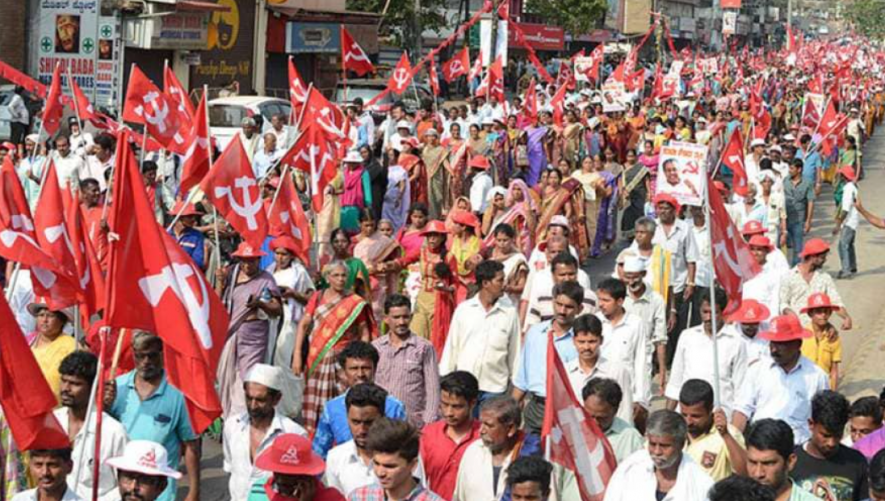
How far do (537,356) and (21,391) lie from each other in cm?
310

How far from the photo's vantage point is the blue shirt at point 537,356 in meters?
8.20

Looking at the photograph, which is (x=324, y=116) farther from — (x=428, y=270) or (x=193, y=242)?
(x=428, y=270)

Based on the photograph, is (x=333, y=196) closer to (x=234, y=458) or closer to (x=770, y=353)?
(x=770, y=353)

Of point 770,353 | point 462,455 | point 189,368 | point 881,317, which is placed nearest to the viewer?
point 189,368

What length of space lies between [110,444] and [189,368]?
1.55 feet

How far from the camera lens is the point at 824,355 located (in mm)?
A: 9922

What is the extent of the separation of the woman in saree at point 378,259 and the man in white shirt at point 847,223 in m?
6.62

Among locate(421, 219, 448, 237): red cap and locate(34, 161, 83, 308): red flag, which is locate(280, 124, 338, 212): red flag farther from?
locate(34, 161, 83, 308): red flag

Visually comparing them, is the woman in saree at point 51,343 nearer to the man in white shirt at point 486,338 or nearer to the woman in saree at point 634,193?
the man in white shirt at point 486,338

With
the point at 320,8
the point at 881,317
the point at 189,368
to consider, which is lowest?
the point at 881,317

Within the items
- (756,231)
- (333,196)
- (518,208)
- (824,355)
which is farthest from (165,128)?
(824,355)

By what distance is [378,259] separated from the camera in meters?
11.5

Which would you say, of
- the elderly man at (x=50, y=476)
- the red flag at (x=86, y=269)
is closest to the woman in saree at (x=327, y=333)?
the red flag at (x=86, y=269)

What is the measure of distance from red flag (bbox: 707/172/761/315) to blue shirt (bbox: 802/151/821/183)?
10528mm
